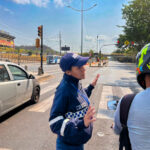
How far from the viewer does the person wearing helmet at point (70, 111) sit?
1.34 metres

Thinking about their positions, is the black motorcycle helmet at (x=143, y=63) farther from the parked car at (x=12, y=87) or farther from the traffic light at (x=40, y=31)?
the traffic light at (x=40, y=31)

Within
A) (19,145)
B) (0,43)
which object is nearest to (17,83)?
(19,145)

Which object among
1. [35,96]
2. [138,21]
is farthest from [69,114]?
[138,21]

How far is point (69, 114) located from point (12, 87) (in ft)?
9.74

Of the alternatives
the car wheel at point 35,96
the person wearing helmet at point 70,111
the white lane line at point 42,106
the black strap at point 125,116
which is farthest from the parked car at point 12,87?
the black strap at point 125,116

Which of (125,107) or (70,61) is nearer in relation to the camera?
(125,107)

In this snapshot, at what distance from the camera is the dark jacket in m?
1.34

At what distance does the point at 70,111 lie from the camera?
148cm

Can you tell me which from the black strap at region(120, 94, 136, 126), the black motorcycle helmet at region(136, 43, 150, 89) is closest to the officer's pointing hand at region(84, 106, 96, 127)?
the black strap at region(120, 94, 136, 126)

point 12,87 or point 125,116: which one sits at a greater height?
point 125,116

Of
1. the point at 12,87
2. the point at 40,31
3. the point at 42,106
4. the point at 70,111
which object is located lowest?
the point at 42,106

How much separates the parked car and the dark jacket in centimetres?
260

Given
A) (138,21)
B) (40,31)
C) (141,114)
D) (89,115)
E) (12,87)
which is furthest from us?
(138,21)

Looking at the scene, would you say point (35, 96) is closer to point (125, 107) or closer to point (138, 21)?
point (125, 107)
